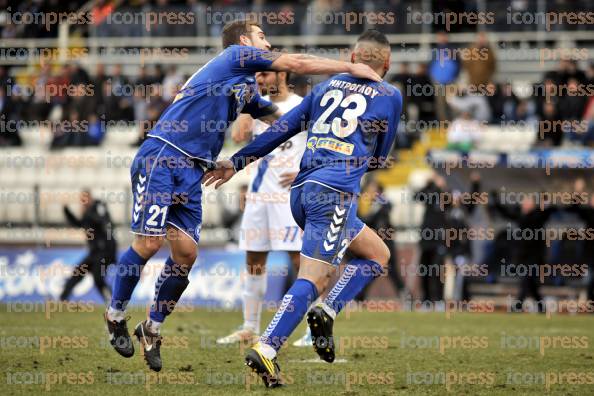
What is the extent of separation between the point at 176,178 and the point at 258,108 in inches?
47.0

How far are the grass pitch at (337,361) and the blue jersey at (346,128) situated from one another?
1698 mm

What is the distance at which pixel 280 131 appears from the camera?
893 centimetres

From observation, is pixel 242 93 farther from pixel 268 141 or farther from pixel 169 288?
pixel 169 288

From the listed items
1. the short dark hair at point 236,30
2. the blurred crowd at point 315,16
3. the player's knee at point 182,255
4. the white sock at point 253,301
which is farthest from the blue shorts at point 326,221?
the blurred crowd at point 315,16

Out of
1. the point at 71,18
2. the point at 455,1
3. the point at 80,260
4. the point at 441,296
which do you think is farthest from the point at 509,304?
the point at 71,18

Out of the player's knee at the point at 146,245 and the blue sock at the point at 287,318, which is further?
the player's knee at the point at 146,245

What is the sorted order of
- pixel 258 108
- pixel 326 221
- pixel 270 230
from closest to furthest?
pixel 326 221, pixel 258 108, pixel 270 230

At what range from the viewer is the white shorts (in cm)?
1181

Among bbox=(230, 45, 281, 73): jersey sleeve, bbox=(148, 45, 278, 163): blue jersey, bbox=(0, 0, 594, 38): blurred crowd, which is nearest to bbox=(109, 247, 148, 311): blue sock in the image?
bbox=(148, 45, 278, 163): blue jersey

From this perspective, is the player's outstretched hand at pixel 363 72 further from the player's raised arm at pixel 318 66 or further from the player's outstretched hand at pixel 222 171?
the player's outstretched hand at pixel 222 171

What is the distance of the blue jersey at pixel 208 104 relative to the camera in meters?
8.95

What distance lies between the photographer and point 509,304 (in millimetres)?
19359

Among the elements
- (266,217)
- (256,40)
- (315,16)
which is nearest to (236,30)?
(256,40)

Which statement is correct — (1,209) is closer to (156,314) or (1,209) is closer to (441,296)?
(441,296)
